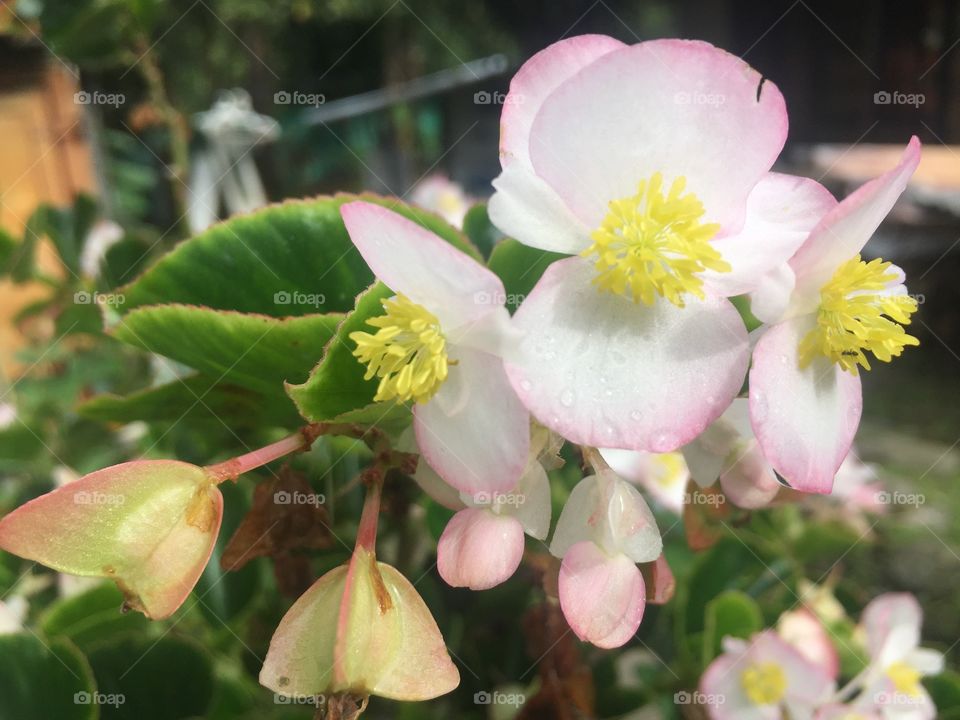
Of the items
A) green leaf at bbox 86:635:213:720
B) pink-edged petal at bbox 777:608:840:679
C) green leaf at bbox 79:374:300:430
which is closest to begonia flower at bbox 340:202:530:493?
green leaf at bbox 79:374:300:430

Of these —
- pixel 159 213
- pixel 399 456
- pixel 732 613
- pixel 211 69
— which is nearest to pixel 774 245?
pixel 399 456

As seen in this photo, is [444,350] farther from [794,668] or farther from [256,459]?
[794,668]

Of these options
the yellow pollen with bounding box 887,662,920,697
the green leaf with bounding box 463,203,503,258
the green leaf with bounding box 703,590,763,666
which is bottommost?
the yellow pollen with bounding box 887,662,920,697

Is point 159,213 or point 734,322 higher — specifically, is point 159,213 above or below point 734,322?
below

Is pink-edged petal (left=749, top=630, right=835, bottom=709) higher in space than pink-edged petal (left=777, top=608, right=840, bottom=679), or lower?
higher

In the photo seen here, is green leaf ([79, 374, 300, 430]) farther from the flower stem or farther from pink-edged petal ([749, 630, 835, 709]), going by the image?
pink-edged petal ([749, 630, 835, 709])

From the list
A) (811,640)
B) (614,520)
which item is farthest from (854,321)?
(811,640)

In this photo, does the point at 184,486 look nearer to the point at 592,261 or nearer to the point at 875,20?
the point at 592,261
